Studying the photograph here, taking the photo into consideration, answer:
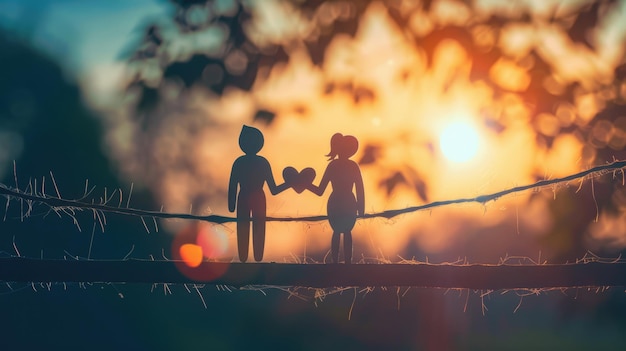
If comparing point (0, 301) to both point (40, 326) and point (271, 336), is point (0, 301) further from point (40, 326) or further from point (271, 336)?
point (271, 336)

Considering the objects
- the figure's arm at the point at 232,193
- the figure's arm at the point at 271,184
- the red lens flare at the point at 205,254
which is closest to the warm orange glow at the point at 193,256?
the red lens flare at the point at 205,254

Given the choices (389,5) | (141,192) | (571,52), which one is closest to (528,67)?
(571,52)

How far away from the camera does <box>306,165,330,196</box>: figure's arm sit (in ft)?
15.9

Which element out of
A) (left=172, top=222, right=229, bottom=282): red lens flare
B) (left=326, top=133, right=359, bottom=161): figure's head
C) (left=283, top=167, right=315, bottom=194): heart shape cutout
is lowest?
(left=172, top=222, right=229, bottom=282): red lens flare

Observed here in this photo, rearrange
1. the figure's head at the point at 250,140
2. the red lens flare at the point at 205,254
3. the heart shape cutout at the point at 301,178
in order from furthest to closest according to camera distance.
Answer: the figure's head at the point at 250,140 < the heart shape cutout at the point at 301,178 < the red lens flare at the point at 205,254

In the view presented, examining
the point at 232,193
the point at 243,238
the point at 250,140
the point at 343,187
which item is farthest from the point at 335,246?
the point at 250,140

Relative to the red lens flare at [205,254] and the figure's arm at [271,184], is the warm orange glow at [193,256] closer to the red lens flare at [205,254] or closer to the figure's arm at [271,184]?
the red lens flare at [205,254]

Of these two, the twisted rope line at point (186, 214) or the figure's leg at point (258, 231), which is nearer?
the twisted rope line at point (186, 214)

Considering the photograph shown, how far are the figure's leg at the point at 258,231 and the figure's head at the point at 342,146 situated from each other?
1.98 ft

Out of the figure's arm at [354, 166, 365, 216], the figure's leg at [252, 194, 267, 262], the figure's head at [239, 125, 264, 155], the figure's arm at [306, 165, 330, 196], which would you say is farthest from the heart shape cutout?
the figure's head at [239, 125, 264, 155]

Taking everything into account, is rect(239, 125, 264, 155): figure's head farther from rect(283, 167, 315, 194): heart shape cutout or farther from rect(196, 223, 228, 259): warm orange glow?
rect(196, 223, 228, 259): warm orange glow

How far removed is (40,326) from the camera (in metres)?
20.8

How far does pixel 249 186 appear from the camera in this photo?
5086 millimetres

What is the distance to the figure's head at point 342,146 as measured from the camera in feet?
16.1
